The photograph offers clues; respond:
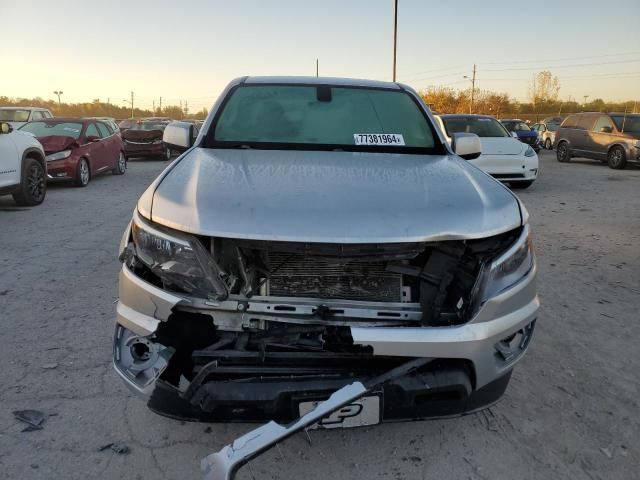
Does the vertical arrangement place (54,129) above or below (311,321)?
above

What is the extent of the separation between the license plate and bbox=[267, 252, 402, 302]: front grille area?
1.48ft

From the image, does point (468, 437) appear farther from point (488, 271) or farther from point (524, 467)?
point (488, 271)

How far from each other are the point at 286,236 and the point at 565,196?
990 cm

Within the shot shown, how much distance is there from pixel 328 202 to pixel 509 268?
82 centimetres

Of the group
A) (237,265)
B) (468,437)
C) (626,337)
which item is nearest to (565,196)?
(626,337)

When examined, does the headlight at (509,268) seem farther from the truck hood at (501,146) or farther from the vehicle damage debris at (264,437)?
the truck hood at (501,146)

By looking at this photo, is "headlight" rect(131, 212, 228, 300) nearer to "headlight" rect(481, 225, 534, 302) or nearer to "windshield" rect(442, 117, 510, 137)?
"headlight" rect(481, 225, 534, 302)

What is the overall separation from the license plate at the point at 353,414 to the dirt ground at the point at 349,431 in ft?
1.23

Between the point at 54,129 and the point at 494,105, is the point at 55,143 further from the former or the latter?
the point at 494,105

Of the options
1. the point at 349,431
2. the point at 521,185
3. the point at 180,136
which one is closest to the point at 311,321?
the point at 349,431

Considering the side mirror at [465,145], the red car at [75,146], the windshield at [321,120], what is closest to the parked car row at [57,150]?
the red car at [75,146]

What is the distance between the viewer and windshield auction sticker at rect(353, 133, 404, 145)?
3.32m

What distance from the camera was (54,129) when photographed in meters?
11.6

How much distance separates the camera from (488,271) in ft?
6.89
